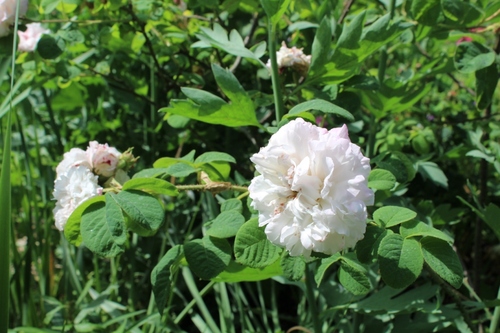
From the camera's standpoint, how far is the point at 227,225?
84cm

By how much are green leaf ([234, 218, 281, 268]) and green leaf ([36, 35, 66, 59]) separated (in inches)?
26.9

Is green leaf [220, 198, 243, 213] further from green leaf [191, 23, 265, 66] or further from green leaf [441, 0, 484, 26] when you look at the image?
green leaf [441, 0, 484, 26]

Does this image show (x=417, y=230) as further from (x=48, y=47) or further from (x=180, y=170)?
(x=48, y=47)

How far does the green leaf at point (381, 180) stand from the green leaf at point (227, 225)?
0.21m

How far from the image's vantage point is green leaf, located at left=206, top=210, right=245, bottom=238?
821 mm

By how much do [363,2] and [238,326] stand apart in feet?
3.81

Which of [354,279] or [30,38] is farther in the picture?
[30,38]

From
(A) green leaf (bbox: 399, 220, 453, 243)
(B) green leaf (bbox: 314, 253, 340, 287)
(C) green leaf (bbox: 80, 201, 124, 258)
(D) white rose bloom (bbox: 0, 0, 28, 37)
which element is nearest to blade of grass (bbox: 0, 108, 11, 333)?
(C) green leaf (bbox: 80, 201, 124, 258)

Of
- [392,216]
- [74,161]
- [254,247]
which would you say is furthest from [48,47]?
[392,216]

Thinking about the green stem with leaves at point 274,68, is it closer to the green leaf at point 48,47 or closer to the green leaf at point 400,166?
the green leaf at point 400,166

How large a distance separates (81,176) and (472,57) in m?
0.78

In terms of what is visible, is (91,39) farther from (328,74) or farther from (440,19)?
(440,19)

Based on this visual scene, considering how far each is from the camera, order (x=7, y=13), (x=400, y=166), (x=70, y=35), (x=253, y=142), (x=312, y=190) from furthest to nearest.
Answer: (x=253, y=142) → (x=70, y=35) → (x=7, y=13) → (x=400, y=166) → (x=312, y=190)

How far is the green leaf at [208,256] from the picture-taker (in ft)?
2.59
